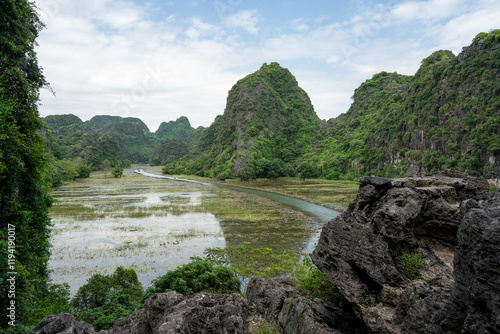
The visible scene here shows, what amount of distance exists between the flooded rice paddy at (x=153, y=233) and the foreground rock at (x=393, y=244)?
14.7 meters

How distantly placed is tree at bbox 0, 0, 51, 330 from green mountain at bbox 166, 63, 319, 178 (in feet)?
339

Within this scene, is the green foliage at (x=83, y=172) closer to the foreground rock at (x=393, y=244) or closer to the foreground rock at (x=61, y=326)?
the foreground rock at (x=61, y=326)

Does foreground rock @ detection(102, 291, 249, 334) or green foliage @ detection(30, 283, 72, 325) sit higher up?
foreground rock @ detection(102, 291, 249, 334)

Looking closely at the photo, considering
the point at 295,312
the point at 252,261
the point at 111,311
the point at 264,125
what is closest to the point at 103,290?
the point at 111,311

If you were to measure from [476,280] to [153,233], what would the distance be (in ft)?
102

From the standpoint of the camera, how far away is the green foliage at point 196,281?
43.7ft

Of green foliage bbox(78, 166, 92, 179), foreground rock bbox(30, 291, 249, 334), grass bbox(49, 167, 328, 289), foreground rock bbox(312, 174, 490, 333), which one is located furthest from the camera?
green foliage bbox(78, 166, 92, 179)

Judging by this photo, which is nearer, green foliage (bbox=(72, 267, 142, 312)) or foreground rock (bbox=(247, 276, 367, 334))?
foreground rock (bbox=(247, 276, 367, 334))

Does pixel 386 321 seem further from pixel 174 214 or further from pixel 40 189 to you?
pixel 174 214

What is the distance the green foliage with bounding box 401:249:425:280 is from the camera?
27.5ft

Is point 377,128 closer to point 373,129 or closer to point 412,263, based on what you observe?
point 373,129

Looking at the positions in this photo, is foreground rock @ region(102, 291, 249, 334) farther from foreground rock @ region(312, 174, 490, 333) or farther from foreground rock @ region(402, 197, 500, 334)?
foreground rock @ region(402, 197, 500, 334)

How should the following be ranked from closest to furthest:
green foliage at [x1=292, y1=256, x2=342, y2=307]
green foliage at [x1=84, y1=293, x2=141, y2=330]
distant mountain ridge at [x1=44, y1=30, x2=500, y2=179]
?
green foliage at [x1=292, y1=256, x2=342, y2=307], green foliage at [x1=84, y1=293, x2=141, y2=330], distant mountain ridge at [x1=44, y1=30, x2=500, y2=179]

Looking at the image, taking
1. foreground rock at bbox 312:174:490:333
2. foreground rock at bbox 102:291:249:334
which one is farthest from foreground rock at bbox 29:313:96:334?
foreground rock at bbox 312:174:490:333
